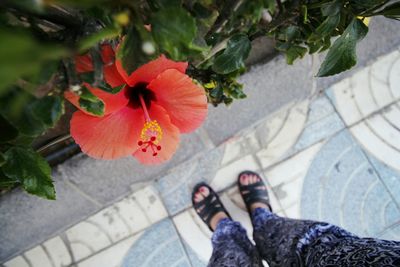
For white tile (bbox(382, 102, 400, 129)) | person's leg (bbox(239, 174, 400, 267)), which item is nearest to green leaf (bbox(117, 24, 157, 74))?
person's leg (bbox(239, 174, 400, 267))

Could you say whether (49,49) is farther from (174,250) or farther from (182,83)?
(174,250)

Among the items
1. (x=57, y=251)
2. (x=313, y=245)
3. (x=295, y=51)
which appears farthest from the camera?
(x=57, y=251)

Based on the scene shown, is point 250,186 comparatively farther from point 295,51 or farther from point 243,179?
point 295,51

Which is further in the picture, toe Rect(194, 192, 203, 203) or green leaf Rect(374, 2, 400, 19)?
toe Rect(194, 192, 203, 203)

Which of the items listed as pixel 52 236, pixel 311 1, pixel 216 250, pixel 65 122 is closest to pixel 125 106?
pixel 311 1

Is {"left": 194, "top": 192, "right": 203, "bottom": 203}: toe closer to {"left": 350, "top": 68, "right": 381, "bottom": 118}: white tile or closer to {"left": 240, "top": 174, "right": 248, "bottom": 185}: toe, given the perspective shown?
{"left": 240, "top": 174, "right": 248, "bottom": 185}: toe

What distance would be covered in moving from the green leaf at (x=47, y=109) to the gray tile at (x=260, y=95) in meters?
1.34

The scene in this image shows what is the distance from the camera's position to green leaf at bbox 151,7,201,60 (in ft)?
1.50

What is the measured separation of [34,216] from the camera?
178cm

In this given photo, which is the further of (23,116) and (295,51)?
(295,51)

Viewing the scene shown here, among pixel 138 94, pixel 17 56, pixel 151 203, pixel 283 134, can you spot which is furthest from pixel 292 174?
pixel 17 56

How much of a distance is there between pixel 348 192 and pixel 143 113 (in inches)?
56.3

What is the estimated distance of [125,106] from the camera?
793 millimetres

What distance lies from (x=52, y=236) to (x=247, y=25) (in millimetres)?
1479
